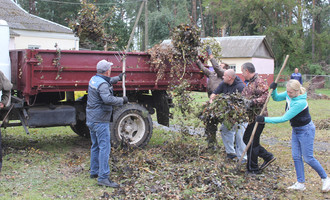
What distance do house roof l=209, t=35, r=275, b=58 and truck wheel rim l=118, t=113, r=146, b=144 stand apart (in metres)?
27.7

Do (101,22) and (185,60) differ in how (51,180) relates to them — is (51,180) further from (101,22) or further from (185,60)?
(101,22)

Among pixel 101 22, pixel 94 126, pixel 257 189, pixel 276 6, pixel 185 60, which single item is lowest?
pixel 257 189

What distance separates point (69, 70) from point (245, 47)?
3041 cm

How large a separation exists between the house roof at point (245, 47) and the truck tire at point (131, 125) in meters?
27.7

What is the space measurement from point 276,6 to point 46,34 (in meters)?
27.8

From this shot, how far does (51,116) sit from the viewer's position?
714cm

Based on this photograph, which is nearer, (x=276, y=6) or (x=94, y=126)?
(x=94, y=126)

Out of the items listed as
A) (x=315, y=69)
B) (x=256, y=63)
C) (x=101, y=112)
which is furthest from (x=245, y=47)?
(x=101, y=112)

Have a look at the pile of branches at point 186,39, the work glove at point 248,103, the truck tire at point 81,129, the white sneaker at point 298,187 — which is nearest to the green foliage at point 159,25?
the truck tire at point 81,129

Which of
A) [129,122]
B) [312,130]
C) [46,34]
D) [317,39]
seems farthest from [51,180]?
[317,39]

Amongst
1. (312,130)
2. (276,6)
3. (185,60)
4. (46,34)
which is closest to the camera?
(312,130)

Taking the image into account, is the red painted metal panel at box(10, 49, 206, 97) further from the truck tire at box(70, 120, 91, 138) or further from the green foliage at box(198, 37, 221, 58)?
the truck tire at box(70, 120, 91, 138)

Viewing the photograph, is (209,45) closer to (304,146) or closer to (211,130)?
(211,130)

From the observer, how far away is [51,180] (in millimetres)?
5664
